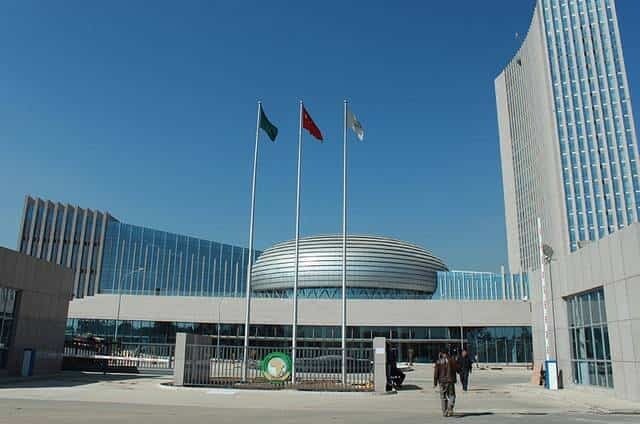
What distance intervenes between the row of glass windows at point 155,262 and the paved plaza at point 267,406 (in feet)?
268

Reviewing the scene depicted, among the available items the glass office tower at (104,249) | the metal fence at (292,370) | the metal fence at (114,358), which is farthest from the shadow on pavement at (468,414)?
the glass office tower at (104,249)

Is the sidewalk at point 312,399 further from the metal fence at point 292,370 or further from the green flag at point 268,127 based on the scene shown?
the green flag at point 268,127

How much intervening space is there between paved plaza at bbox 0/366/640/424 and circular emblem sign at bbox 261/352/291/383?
7.41 ft

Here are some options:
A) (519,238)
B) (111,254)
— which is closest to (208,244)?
(111,254)

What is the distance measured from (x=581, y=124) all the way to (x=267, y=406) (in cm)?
8423

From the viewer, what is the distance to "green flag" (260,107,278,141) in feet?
95.9

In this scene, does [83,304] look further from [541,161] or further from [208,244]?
[541,161]

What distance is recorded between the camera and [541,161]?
3784 inches

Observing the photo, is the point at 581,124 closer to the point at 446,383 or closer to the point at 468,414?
the point at 468,414

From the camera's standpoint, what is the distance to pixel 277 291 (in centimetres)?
8494

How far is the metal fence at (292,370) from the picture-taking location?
24016mm

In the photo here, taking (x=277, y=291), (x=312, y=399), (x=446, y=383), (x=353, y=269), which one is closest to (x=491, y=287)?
(x=353, y=269)

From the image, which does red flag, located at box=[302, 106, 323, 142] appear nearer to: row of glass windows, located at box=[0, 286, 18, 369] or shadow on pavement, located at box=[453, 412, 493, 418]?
row of glass windows, located at box=[0, 286, 18, 369]

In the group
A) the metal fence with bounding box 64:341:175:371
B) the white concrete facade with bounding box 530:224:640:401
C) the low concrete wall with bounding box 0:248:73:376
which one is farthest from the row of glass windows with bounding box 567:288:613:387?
the low concrete wall with bounding box 0:248:73:376
